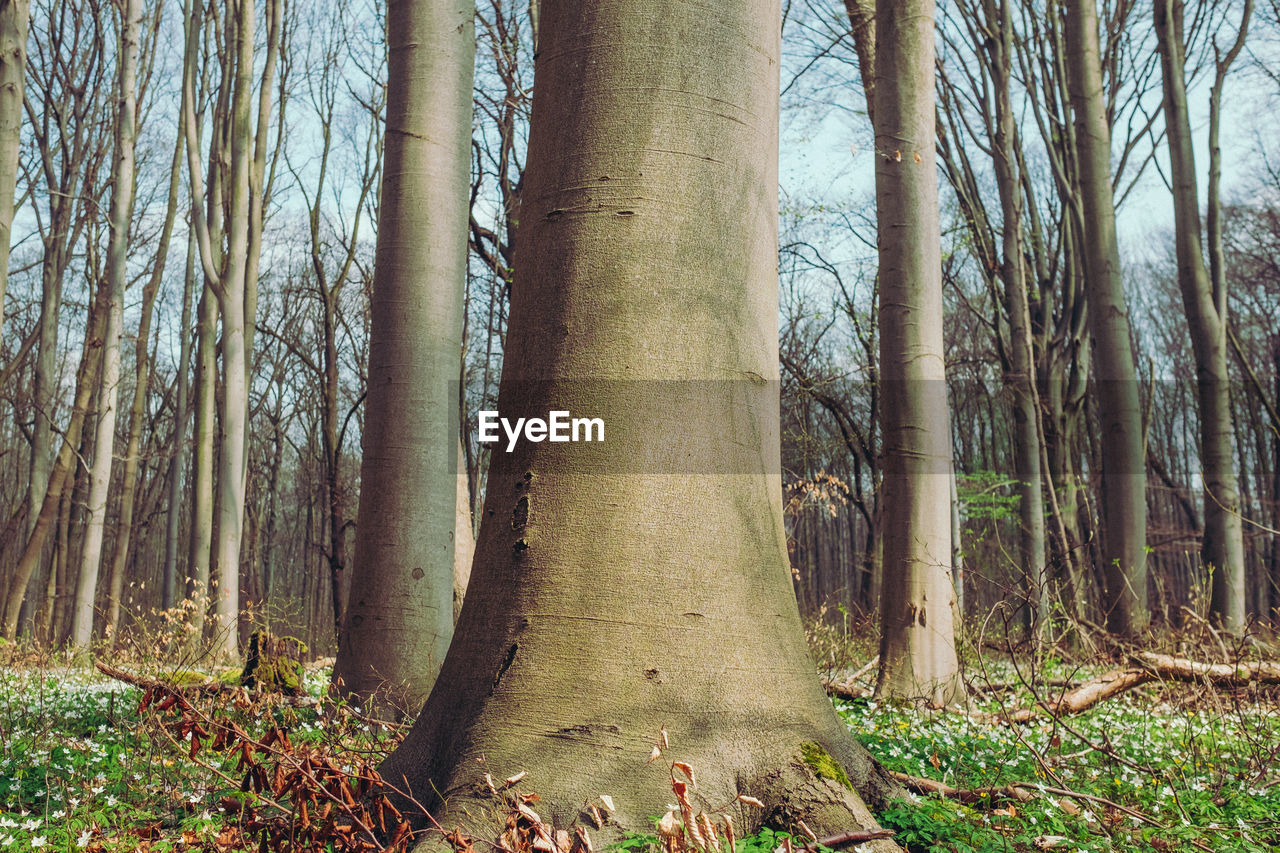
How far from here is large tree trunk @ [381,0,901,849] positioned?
2074mm

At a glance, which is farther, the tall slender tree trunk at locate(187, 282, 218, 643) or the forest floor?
the tall slender tree trunk at locate(187, 282, 218, 643)

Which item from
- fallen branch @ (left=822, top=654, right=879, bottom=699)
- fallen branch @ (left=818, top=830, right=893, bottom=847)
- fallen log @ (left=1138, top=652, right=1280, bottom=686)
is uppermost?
fallen branch @ (left=818, top=830, right=893, bottom=847)

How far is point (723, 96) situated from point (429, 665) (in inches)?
127

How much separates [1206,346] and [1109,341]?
124cm

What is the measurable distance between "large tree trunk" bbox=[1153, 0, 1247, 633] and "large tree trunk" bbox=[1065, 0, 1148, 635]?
2.04 feet

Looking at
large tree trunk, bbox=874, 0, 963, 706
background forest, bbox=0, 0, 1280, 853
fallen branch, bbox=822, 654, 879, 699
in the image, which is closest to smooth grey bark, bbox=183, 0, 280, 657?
background forest, bbox=0, 0, 1280, 853

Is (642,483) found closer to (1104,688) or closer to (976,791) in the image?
(976,791)

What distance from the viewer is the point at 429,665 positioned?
444 centimetres

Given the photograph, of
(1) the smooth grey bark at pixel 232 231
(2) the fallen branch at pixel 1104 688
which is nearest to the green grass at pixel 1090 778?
(2) the fallen branch at pixel 1104 688

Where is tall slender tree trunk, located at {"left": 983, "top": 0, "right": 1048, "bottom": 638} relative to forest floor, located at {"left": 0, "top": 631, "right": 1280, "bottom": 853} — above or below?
above

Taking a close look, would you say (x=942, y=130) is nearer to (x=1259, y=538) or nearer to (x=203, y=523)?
(x=203, y=523)

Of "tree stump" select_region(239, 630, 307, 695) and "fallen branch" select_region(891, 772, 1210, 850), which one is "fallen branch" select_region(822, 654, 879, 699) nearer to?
"fallen branch" select_region(891, 772, 1210, 850)

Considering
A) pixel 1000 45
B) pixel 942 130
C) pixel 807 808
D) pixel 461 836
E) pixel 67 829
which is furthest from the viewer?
pixel 942 130

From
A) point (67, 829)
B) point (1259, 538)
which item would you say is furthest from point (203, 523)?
point (1259, 538)
